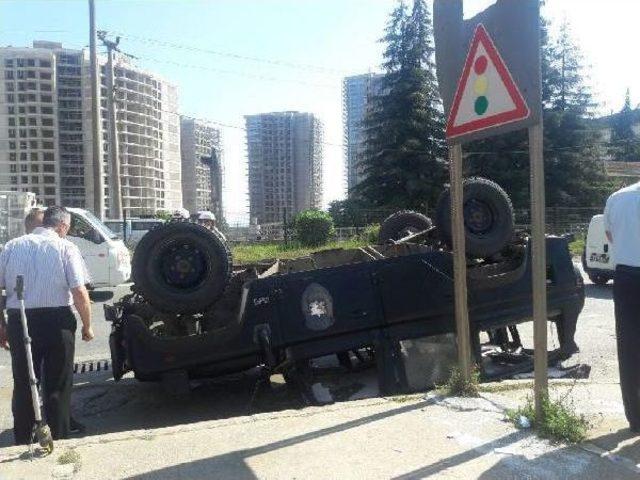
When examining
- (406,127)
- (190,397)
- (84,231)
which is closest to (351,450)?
(190,397)

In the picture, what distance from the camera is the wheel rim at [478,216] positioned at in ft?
19.8

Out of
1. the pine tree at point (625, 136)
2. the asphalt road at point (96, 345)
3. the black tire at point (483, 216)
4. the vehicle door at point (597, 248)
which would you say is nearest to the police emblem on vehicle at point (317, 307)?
the black tire at point (483, 216)

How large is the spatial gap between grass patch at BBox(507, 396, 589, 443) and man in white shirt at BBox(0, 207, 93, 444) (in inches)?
116

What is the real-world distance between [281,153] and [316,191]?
3.95 m

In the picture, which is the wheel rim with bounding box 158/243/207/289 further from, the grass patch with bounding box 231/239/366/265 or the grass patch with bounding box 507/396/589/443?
the grass patch with bounding box 231/239/366/265

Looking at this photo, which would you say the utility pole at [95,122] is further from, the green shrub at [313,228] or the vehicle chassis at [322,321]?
the vehicle chassis at [322,321]

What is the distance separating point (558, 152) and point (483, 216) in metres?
32.6

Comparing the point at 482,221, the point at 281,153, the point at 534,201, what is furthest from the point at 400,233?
the point at 281,153

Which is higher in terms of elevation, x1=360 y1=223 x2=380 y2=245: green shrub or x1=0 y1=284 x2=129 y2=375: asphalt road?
x1=360 y1=223 x2=380 y2=245: green shrub

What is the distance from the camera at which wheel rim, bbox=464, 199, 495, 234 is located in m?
6.03

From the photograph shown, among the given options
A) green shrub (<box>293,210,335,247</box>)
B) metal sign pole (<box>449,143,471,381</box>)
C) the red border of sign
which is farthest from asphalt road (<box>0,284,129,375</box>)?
green shrub (<box>293,210,335,247</box>)

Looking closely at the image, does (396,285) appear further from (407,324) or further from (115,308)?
(115,308)

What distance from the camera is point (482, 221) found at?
6094 millimetres

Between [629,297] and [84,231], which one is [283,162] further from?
[629,297]
